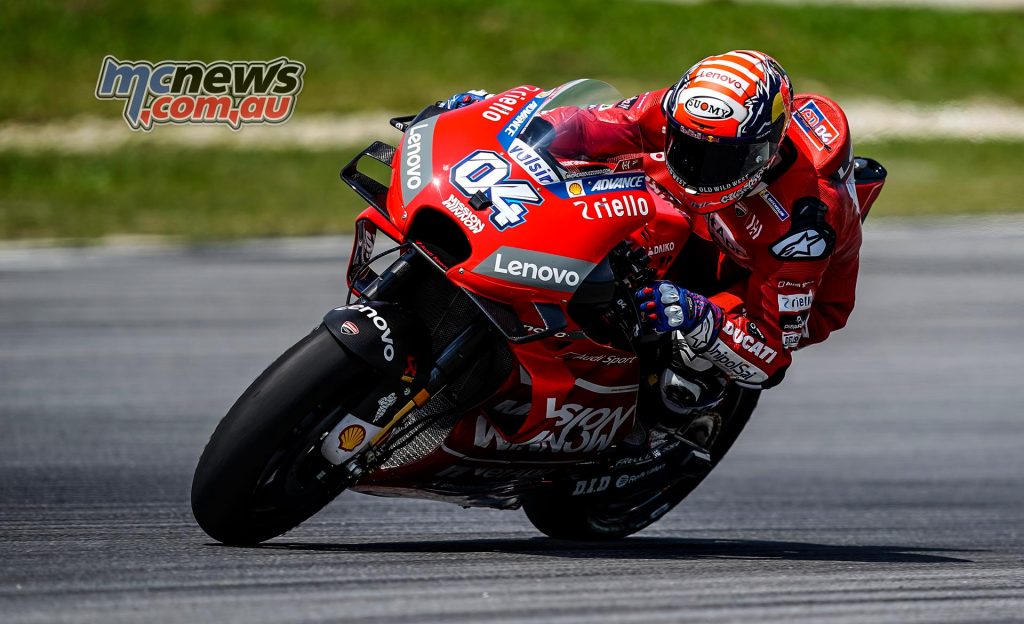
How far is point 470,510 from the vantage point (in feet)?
20.0

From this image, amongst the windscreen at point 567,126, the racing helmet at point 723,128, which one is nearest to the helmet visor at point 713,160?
the racing helmet at point 723,128

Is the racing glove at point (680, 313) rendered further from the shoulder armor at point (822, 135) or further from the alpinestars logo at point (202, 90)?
the alpinestars logo at point (202, 90)

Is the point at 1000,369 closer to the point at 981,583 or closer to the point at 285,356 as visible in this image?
the point at 981,583

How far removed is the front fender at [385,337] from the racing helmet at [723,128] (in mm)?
925

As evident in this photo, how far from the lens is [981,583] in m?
4.10

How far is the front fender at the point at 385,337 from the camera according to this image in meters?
4.05

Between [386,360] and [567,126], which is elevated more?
[567,126]

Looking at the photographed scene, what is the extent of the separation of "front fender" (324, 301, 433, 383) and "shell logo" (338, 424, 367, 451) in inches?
7.3

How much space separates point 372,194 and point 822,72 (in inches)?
860

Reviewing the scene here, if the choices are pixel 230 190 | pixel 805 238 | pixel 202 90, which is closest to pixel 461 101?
pixel 805 238

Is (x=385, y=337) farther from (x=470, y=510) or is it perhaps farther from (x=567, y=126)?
Result: (x=470, y=510)

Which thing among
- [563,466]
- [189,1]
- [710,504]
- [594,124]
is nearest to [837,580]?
[563,466]

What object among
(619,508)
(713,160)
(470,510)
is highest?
(713,160)

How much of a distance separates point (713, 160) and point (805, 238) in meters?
0.42
